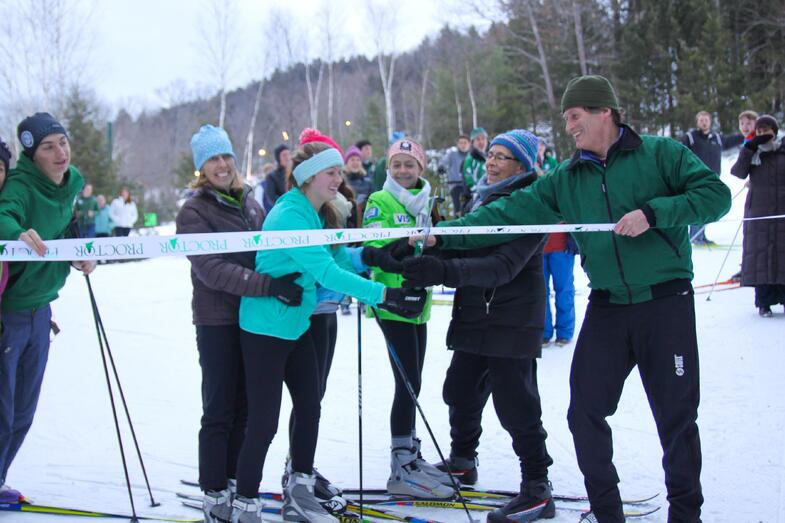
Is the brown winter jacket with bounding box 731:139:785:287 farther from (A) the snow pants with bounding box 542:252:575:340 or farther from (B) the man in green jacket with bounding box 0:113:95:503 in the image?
(B) the man in green jacket with bounding box 0:113:95:503

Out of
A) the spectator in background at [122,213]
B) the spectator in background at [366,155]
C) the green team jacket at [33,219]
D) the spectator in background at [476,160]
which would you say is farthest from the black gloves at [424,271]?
the spectator in background at [122,213]

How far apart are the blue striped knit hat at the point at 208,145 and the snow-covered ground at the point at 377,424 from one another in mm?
1966

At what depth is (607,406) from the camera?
3.02 m

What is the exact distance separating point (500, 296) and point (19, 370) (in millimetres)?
2703

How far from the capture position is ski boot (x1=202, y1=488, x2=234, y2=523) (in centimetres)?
334

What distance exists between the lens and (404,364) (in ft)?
12.5

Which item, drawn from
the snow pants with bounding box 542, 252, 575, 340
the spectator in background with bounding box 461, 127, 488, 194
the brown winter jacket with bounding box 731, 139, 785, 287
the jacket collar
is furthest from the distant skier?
the spectator in background with bounding box 461, 127, 488, 194

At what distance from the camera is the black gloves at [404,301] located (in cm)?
333

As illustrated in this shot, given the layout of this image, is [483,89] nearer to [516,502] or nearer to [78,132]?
[78,132]

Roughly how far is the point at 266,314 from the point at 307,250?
38 cm

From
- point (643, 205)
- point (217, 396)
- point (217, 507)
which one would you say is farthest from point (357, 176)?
point (643, 205)

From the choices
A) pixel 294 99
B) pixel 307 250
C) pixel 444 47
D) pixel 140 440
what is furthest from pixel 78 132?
pixel 307 250

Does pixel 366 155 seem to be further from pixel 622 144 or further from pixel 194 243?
pixel 622 144

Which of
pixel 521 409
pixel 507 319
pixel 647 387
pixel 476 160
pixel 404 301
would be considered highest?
pixel 476 160
